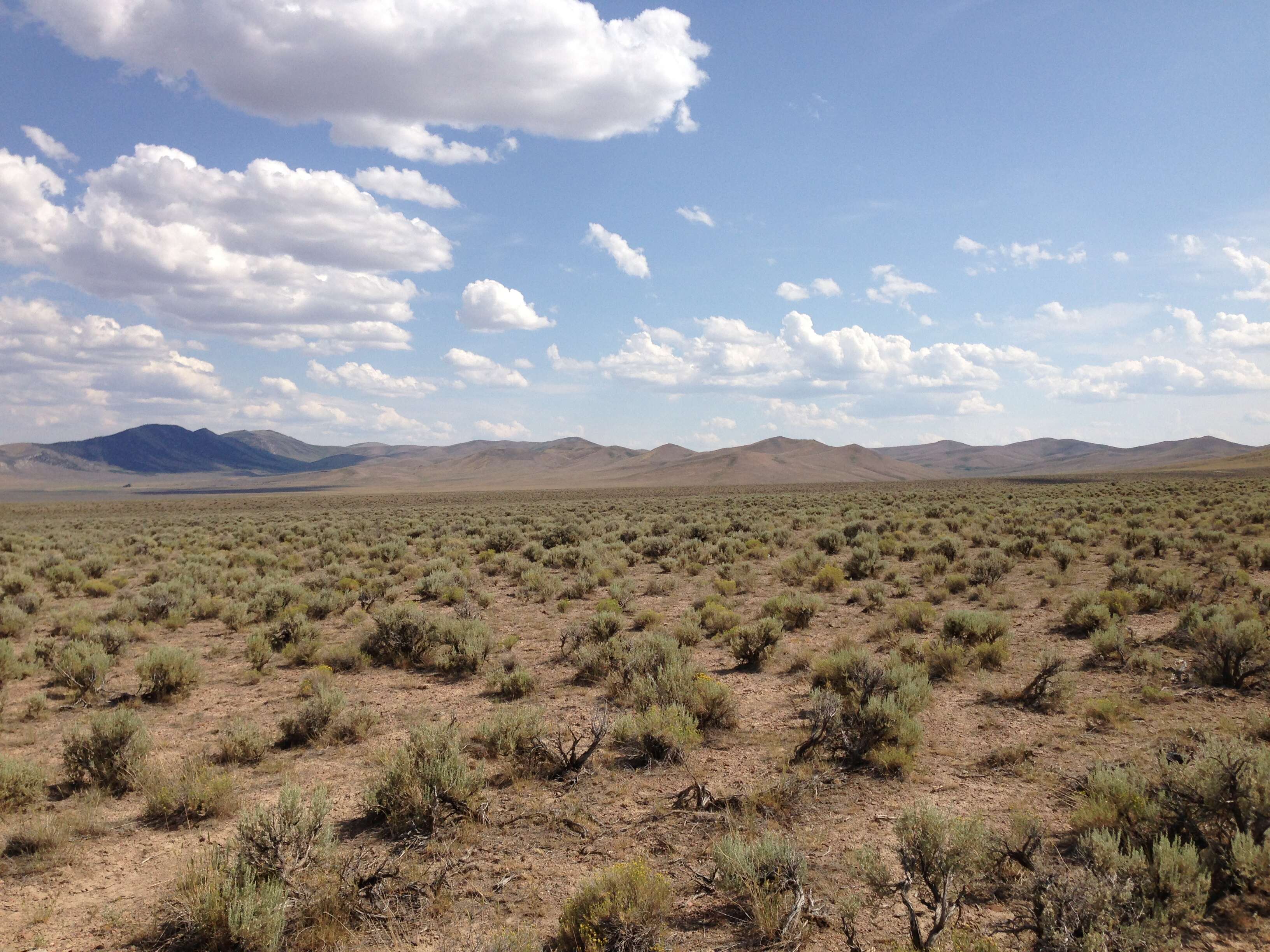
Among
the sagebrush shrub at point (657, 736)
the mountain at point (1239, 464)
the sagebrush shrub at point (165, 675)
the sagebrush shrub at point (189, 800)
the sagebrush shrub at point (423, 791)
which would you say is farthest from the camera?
the mountain at point (1239, 464)

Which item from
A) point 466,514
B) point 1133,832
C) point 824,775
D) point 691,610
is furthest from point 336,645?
point 466,514

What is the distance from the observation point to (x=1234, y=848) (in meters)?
4.46

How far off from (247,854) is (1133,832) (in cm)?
649

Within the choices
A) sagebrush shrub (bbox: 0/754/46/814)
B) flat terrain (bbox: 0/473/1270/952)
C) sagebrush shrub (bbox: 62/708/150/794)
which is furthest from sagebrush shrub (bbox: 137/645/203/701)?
sagebrush shrub (bbox: 0/754/46/814)

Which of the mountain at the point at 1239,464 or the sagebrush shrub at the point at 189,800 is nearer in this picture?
the sagebrush shrub at the point at 189,800

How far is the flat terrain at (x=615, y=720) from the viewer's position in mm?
4703

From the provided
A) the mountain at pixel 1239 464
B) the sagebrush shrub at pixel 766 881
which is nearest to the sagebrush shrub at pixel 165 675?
the sagebrush shrub at pixel 766 881

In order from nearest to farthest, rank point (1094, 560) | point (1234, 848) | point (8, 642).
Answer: point (1234, 848), point (8, 642), point (1094, 560)

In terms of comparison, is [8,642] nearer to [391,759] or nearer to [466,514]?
[391,759]

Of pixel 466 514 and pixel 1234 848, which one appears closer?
pixel 1234 848

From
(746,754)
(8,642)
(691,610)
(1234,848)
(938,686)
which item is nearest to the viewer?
(1234,848)

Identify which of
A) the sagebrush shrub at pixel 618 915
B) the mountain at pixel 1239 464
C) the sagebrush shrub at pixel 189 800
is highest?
the mountain at pixel 1239 464

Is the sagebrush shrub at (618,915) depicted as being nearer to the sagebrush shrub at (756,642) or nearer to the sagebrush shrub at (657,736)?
the sagebrush shrub at (657,736)

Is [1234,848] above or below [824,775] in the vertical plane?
above
